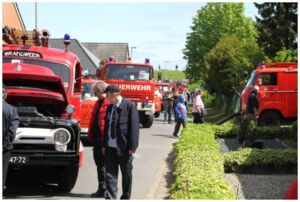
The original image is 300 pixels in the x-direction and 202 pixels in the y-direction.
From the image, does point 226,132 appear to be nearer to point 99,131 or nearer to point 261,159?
point 261,159

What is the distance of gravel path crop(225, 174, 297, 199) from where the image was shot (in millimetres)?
8898

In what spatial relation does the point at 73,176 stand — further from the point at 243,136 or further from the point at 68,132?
the point at 243,136

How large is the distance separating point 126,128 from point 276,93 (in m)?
13.4

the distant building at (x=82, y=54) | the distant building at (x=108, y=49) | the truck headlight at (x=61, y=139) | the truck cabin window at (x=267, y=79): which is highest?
the distant building at (x=108, y=49)

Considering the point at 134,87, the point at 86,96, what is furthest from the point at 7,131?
the point at 134,87

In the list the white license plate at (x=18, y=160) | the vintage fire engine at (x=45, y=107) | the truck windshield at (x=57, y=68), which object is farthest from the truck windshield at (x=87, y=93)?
the white license plate at (x=18, y=160)

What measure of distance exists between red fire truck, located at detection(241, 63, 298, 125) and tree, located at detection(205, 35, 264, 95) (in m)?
12.0

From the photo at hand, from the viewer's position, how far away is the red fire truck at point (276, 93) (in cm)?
2025

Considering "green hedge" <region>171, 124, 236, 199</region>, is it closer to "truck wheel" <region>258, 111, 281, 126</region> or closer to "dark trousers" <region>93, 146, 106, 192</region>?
"dark trousers" <region>93, 146, 106, 192</region>

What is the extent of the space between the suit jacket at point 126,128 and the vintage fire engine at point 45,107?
33.4 inches

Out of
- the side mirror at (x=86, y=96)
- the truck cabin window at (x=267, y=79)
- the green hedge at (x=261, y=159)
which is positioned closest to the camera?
the green hedge at (x=261, y=159)

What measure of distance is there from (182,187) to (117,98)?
1.42 metres

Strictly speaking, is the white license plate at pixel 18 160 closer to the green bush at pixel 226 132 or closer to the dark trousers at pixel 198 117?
the green bush at pixel 226 132

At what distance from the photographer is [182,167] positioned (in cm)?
931
